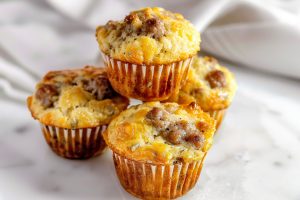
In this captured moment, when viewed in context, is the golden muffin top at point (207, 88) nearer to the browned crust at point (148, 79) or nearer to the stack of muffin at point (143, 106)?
the stack of muffin at point (143, 106)

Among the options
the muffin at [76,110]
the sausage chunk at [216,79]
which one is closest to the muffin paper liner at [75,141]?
the muffin at [76,110]

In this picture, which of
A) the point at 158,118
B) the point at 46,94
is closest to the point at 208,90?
the point at 158,118

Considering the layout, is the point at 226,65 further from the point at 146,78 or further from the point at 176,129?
the point at 176,129

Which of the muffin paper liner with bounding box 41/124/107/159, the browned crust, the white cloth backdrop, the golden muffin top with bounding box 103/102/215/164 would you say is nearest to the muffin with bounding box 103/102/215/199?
the golden muffin top with bounding box 103/102/215/164

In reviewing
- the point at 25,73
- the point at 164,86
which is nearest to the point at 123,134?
the point at 164,86

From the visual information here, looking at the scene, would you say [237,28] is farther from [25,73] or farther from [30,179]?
[30,179]

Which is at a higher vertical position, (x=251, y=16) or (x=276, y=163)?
(x=251, y=16)
